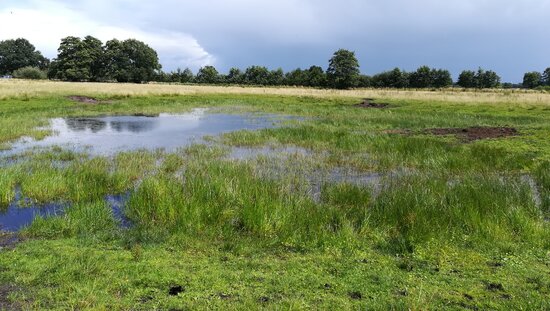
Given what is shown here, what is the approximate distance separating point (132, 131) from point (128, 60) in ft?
305

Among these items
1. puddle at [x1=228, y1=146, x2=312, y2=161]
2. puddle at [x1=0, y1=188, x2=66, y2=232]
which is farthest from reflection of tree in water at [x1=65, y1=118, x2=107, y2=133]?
puddle at [x1=0, y1=188, x2=66, y2=232]

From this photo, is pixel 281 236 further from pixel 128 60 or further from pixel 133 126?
pixel 128 60

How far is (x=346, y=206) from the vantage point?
10.0 m

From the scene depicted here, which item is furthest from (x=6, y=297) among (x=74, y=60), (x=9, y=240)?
(x=74, y=60)

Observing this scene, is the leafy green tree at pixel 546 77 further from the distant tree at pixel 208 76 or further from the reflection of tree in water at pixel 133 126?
the reflection of tree in water at pixel 133 126

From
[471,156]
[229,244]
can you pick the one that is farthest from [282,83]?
[229,244]

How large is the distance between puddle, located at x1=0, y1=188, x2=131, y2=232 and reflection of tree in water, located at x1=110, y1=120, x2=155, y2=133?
1490 centimetres

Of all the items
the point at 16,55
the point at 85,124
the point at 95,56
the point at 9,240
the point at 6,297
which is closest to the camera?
the point at 6,297

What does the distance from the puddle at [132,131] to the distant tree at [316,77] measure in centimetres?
8373

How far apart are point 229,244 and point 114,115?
30073mm

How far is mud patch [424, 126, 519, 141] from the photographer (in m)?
21.4

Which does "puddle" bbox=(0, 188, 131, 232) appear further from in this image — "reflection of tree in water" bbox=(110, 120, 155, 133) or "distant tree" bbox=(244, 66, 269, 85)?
"distant tree" bbox=(244, 66, 269, 85)

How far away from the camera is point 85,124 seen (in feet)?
90.2

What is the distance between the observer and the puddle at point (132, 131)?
18578 millimetres
